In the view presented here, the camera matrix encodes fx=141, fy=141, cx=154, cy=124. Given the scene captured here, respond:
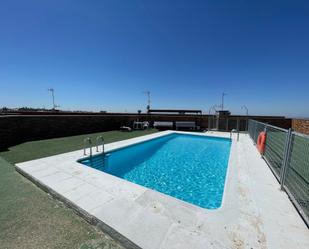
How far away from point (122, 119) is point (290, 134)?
34.8 feet

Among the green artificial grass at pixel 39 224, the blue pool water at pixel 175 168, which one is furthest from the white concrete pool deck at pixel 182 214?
the blue pool water at pixel 175 168

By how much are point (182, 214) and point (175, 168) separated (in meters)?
3.17

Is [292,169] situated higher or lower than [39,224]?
higher

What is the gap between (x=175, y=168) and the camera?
512 centimetres

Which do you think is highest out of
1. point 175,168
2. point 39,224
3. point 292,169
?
point 292,169

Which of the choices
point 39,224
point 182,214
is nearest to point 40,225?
point 39,224

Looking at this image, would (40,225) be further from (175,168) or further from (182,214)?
(175,168)

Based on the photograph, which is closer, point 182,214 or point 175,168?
point 182,214

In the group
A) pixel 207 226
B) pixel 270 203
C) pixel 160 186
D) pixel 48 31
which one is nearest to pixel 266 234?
pixel 207 226

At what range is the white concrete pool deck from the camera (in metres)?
1.57

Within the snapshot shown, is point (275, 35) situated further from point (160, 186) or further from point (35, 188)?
point (35, 188)

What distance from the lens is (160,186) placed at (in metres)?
3.94

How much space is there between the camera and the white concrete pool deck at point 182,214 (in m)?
1.57

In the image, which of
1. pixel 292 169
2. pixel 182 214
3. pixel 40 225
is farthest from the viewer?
pixel 292 169
